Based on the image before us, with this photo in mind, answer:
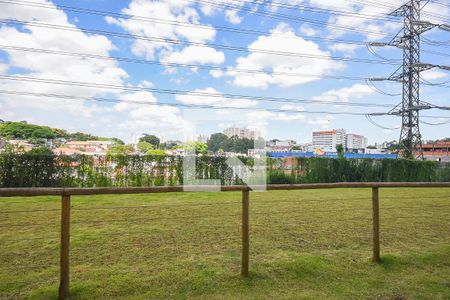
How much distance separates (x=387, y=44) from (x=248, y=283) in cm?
2846

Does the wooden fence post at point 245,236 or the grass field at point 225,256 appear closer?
the grass field at point 225,256

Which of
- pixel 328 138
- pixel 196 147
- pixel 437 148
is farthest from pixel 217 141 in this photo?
pixel 437 148

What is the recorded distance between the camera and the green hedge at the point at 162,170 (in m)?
10.5

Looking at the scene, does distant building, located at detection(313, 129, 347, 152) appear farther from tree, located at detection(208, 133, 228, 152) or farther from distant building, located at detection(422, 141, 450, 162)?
tree, located at detection(208, 133, 228, 152)

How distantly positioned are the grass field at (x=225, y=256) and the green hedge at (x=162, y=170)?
471 centimetres

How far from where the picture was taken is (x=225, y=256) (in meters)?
4.06

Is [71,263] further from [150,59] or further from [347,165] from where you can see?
[347,165]

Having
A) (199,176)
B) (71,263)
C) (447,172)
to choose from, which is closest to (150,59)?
(199,176)

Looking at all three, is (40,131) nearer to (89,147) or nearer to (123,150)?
(89,147)

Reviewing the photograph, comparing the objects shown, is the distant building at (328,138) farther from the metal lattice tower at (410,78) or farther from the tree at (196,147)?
the tree at (196,147)

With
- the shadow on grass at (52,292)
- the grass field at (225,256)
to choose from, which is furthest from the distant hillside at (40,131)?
the shadow on grass at (52,292)

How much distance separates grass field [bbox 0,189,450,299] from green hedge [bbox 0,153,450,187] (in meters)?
4.71

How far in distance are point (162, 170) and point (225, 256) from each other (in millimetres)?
8686

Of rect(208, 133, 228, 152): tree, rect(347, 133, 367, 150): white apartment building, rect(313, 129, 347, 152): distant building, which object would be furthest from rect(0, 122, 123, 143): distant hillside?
rect(347, 133, 367, 150): white apartment building
